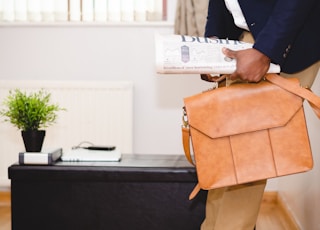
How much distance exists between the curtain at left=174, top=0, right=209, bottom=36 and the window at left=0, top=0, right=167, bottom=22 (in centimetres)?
22

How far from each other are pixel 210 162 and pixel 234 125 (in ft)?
0.32

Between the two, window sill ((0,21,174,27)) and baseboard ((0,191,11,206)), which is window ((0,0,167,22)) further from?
baseboard ((0,191,11,206))

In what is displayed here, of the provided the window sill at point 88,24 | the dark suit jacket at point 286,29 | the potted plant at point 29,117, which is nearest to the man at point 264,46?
the dark suit jacket at point 286,29

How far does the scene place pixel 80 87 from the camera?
2229 millimetres

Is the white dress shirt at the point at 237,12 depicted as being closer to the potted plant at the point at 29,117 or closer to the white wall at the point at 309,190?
the white wall at the point at 309,190

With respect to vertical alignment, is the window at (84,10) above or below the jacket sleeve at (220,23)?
above

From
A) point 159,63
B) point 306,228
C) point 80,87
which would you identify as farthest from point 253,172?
point 80,87

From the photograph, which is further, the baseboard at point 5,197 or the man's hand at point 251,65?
the baseboard at point 5,197

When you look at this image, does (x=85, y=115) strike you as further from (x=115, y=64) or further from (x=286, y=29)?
(x=286, y=29)

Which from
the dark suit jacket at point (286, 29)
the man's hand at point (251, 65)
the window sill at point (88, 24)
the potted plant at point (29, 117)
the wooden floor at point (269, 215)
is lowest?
the wooden floor at point (269, 215)

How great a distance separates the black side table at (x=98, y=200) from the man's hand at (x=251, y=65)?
63cm

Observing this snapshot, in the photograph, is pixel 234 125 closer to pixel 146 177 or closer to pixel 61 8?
pixel 146 177

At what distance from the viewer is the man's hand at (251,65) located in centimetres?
95

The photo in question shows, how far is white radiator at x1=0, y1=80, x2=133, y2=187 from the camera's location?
2.22m
